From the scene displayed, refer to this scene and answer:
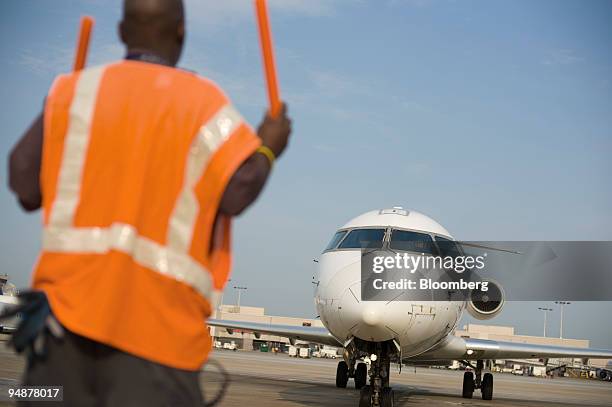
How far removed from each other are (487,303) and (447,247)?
2.27 m

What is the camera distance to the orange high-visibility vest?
194 centimetres

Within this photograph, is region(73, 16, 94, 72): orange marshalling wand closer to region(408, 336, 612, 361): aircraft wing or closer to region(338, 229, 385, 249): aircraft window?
region(338, 229, 385, 249): aircraft window

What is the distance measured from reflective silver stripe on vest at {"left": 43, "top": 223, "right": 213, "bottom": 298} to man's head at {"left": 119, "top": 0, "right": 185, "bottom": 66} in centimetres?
58

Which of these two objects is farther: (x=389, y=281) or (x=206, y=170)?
(x=389, y=281)

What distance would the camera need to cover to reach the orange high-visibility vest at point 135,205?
6.37 feet

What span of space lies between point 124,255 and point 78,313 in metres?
0.18

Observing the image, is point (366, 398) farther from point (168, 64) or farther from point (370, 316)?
point (168, 64)

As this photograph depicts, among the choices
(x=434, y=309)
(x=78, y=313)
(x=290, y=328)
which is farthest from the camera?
(x=290, y=328)

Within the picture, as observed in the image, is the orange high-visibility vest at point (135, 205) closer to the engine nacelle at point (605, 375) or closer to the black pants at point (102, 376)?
the black pants at point (102, 376)

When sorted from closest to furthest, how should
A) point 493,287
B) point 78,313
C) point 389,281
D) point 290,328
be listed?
point 78,313 < point 389,281 < point 493,287 < point 290,328

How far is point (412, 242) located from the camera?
11.4 metres

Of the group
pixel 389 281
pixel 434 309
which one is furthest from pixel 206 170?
pixel 434 309

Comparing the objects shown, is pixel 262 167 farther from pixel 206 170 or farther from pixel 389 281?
pixel 389 281

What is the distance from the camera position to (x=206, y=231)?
207 centimetres
